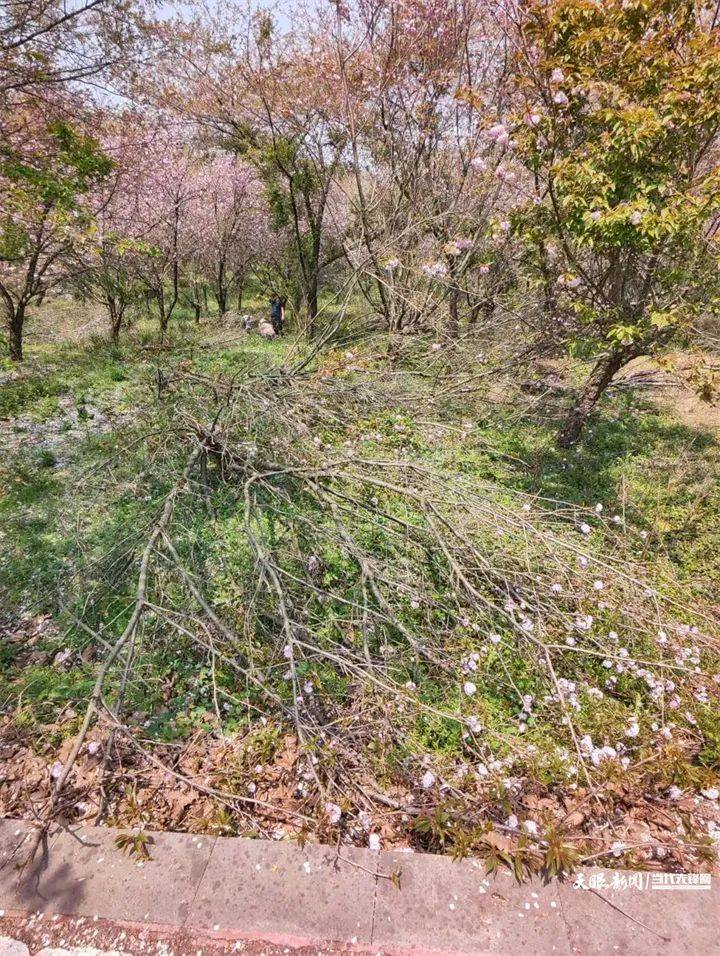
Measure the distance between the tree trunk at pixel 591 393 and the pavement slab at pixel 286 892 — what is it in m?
4.89

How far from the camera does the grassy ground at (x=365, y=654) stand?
2.24m

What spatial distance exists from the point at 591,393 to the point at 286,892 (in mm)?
5456

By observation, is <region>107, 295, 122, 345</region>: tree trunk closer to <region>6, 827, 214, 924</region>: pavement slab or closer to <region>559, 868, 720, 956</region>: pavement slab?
<region>6, 827, 214, 924</region>: pavement slab

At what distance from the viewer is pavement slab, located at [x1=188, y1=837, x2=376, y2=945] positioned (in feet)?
5.61

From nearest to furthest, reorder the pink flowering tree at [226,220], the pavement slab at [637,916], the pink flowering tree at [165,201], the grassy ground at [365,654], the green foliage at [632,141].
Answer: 1. the pavement slab at [637,916]
2. the grassy ground at [365,654]
3. the green foliage at [632,141]
4. the pink flowering tree at [165,201]
5. the pink flowering tree at [226,220]

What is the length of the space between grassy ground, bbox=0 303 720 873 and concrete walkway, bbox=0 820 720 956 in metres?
0.14

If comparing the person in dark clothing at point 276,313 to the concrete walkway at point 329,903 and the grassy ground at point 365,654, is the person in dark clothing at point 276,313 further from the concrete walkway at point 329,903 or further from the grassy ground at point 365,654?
the concrete walkway at point 329,903

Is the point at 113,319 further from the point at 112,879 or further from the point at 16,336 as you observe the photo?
the point at 112,879

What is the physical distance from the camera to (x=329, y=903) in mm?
1766

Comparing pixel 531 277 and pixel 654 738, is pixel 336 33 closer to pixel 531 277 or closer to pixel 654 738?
pixel 531 277

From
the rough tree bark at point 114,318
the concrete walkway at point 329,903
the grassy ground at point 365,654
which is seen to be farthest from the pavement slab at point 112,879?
the rough tree bark at point 114,318

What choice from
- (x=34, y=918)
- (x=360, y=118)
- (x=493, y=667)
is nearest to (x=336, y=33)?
(x=360, y=118)

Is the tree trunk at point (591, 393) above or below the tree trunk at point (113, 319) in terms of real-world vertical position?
below

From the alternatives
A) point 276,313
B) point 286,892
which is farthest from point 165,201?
point 286,892
